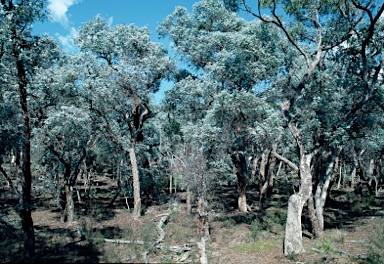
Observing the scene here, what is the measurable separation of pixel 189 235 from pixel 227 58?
9495 millimetres

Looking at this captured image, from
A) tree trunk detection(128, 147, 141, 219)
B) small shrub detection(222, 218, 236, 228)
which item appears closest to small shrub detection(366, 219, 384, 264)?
small shrub detection(222, 218, 236, 228)

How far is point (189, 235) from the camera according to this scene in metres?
13.6

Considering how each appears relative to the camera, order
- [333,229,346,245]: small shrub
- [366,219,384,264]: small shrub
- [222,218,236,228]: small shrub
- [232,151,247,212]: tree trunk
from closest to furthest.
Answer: [366,219,384,264]: small shrub < [333,229,346,245]: small shrub < [222,218,236,228]: small shrub < [232,151,247,212]: tree trunk

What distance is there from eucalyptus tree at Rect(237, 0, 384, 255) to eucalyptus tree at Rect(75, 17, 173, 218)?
741 centimetres

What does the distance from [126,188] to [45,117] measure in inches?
354

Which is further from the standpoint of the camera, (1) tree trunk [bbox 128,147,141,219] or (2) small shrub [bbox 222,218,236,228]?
(1) tree trunk [bbox 128,147,141,219]

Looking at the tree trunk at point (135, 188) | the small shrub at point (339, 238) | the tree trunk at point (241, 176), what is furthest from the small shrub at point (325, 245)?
the tree trunk at point (135, 188)

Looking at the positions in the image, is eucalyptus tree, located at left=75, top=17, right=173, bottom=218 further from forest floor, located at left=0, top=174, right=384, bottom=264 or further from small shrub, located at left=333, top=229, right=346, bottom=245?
small shrub, located at left=333, top=229, right=346, bottom=245

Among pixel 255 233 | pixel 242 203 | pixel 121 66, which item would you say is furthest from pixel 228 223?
pixel 121 66

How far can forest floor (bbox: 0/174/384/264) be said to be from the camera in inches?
334

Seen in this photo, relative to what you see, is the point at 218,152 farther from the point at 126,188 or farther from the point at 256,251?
the point at 126,188

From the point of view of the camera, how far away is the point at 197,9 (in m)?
19.3

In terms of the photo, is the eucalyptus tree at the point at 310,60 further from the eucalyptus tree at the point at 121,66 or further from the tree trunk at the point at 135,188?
the tree trunk at the point at 135,188

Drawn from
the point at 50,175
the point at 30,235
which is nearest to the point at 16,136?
the point at 30,235
